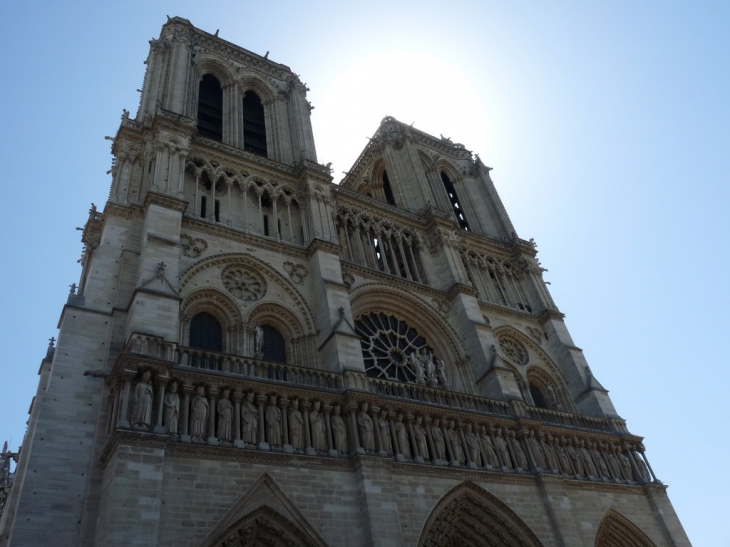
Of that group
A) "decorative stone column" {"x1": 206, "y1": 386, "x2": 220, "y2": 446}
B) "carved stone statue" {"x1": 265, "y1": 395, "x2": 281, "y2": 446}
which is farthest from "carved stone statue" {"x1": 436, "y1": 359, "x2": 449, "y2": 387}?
"decorative stone column" {"x1": 206, "y1": 386, "x2": 220, "y2": 446}

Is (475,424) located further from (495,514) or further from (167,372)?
(167,372)

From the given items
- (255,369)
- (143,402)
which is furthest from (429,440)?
(143,402)

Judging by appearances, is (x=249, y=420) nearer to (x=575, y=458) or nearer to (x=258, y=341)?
(x=258, y=341)

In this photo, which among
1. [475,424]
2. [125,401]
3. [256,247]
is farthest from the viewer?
[256,247]

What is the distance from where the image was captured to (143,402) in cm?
1185

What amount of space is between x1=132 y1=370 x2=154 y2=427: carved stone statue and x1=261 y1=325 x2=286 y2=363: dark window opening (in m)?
4.51

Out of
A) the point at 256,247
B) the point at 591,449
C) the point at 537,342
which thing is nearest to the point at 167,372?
the point at 256,247

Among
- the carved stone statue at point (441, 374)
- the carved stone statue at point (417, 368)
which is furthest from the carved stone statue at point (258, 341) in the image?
the carved stone statue at point (441, 374)

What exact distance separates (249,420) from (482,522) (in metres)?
6.82

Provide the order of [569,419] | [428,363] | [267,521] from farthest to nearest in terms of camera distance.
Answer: [569,419]
[428,363]
[267,521]

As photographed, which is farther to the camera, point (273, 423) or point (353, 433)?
point (353, 433)

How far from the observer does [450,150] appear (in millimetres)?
32125

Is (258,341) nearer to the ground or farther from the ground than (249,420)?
farther from the ground

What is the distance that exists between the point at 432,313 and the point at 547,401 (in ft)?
18.6
